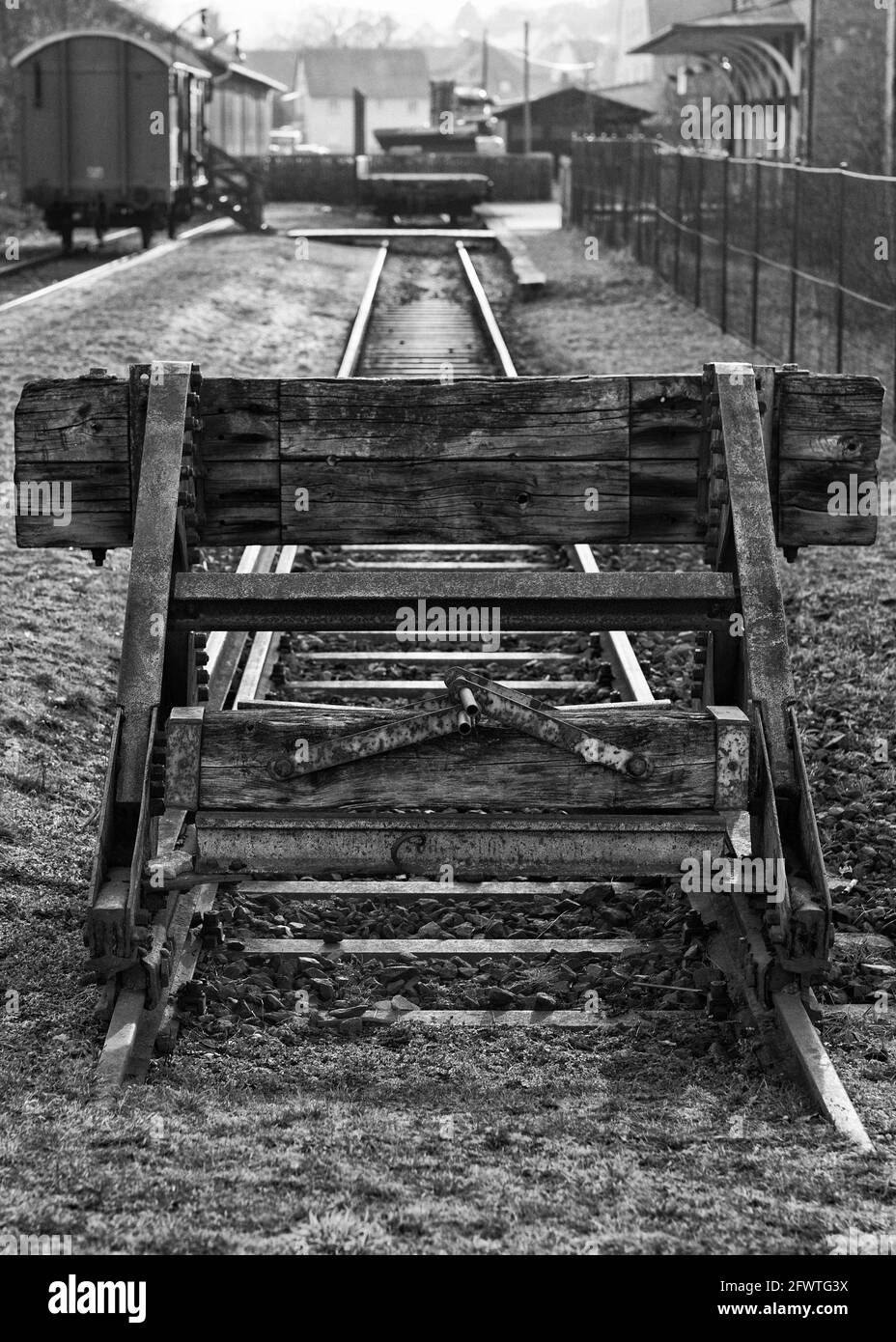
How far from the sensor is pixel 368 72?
461ft

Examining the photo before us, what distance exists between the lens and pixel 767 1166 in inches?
156

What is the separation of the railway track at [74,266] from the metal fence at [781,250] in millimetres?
8595

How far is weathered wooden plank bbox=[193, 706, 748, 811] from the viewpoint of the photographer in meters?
5.06

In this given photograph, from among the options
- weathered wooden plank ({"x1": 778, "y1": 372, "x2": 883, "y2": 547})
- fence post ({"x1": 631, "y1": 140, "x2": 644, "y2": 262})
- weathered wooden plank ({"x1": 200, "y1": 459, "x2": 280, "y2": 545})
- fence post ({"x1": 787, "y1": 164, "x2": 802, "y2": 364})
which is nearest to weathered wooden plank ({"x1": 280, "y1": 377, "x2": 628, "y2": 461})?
weathered wooden plank ({"x1": 200, "y1": 459, "x2": 280, "y2": 545})

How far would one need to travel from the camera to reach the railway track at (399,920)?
4.83 metres

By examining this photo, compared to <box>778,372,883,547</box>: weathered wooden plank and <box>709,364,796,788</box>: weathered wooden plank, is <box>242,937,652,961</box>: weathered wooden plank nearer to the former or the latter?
<box>709,364,796,788</box>: weathered wooden plank

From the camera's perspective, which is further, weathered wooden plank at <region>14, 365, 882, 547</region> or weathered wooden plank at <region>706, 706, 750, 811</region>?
weathered wooden plank at <region>14, 365, 882, 547</region>

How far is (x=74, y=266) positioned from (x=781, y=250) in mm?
14995

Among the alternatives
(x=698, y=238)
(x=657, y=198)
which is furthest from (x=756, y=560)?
(x=657, y=198)

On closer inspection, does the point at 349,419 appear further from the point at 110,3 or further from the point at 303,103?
the point at 303,103

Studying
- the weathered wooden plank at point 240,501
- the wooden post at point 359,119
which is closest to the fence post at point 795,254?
the weathered wooden plank at point 240,501

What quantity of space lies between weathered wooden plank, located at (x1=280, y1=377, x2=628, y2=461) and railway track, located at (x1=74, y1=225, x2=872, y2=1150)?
0.45 metres

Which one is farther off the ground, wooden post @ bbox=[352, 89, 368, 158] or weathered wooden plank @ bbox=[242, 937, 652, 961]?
wooden post @ bbox=[352, 89, 368, 158]
